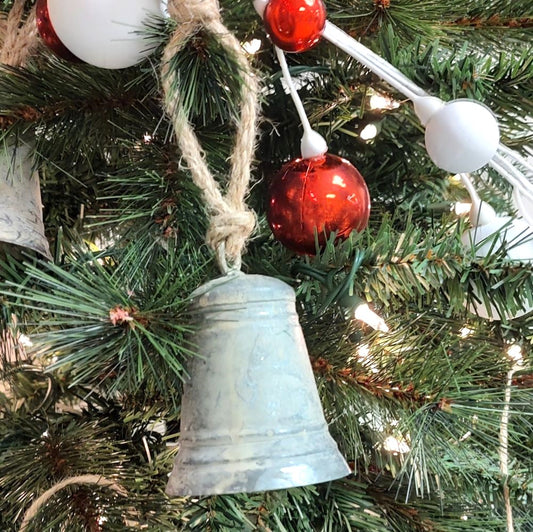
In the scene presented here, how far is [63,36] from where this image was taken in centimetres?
41

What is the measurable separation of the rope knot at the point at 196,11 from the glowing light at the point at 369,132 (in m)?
0.29

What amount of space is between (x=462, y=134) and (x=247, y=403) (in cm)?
23

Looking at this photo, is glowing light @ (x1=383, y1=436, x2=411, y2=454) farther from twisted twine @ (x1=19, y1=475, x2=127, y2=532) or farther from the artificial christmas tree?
twisted twine @ (x1=19, y1=475, x2=127, y2=532)

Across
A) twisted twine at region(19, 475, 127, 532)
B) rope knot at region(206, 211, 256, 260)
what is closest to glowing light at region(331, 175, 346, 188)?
rope knot at region(206, 211, 256, 260)

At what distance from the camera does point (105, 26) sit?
40 centimetres

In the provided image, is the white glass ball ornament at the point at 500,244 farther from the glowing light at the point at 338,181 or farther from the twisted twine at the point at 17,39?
the twisted twine at the point at 17,39

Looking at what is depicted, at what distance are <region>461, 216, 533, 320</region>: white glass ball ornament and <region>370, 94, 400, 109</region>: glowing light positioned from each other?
155 mm

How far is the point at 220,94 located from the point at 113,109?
0.42 ft

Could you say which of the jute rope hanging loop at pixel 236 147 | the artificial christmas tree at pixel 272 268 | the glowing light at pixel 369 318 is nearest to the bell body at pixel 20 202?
the artificial christmas tree at pixel 272 268

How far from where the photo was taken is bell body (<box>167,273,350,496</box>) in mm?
338

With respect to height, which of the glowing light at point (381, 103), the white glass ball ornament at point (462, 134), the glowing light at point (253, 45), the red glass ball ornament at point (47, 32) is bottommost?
the white glass ball ornament at point (462, 134)

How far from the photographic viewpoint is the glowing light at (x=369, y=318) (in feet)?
1.69

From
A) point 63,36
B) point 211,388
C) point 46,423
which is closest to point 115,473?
point 46,423

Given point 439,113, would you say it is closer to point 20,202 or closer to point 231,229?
point 231,229
